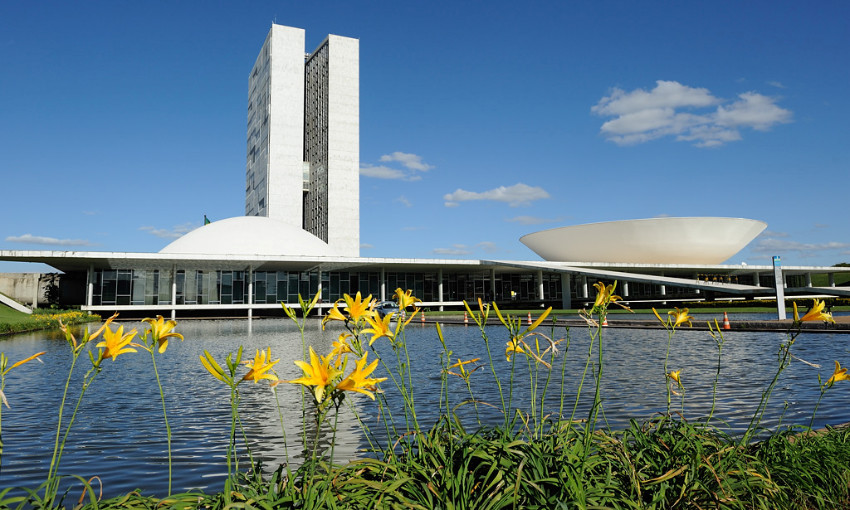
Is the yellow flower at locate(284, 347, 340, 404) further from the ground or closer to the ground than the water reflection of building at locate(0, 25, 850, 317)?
closer to the ground

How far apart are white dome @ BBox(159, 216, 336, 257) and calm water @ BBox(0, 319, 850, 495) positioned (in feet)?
131

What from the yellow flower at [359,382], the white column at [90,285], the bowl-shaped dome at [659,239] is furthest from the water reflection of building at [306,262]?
the yellow flower at [359,382]

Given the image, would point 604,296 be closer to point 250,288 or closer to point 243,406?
point 243,406

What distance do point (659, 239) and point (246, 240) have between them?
41.6 meters

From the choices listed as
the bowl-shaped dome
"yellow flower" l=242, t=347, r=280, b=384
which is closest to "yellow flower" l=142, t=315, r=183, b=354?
"yellow flower" l=242, t=347, r=280, b=384

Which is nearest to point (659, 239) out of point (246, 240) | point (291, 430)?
point (246, 240)

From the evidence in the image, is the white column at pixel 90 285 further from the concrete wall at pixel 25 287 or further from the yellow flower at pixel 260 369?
the yellow flower at pixel 260 369

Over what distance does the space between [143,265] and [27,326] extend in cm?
2100

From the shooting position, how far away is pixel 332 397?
210cm

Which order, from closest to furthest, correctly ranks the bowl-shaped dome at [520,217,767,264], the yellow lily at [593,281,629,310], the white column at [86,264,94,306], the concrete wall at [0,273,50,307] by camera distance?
the yellow lily at [593,281,629,310]
the white column at [86,264,94,306]
the concrete wall at [0,273,50,307]
the bowl-shaped dome at [520,217,767,264]

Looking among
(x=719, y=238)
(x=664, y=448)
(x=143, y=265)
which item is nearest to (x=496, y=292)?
(x=719, y=238)

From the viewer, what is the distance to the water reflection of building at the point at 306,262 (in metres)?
47.2

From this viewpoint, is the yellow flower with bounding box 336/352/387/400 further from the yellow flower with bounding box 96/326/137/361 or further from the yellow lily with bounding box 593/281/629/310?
the yellow lily with bounding box 593/281/629/310

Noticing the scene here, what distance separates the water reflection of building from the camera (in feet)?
155
